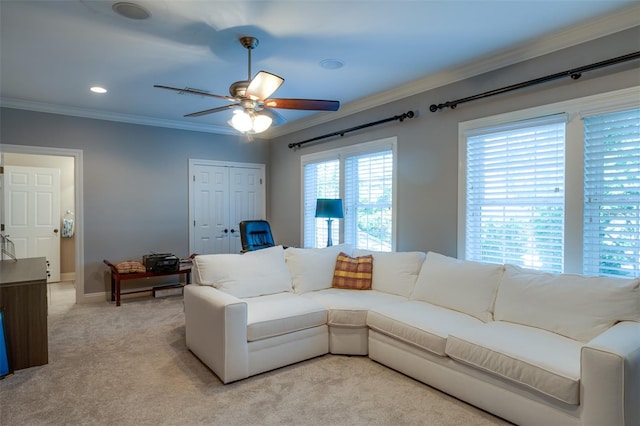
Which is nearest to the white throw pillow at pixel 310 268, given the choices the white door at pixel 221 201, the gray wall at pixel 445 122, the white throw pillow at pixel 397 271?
the white throw pillow at pixel 397 271

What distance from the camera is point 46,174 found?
6375 mm

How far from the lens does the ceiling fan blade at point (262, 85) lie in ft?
8.14

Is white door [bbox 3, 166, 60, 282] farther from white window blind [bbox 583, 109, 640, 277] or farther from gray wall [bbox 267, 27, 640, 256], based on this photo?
white window blind [bbox 583, 109, 640, 277]

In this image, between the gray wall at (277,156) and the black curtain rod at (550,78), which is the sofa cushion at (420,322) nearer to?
the gray wall at (277,156)

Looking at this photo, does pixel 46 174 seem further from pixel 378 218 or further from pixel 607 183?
pixel 607 183

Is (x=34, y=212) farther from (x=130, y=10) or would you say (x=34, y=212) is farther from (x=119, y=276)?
(x=130, y=10)

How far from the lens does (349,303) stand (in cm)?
326

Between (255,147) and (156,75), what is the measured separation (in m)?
2.92

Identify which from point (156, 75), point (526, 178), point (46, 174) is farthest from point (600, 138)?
point (46, 174)

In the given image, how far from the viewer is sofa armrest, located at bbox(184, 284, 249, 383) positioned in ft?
8.57

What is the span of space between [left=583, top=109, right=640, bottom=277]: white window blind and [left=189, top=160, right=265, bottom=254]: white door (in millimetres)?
4965

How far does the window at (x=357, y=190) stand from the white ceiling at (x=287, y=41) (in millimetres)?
791

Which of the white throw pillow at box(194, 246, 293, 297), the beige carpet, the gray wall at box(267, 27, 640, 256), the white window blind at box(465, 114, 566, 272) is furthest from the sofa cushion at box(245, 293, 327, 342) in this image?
the white window blind at box(465, 114, 566, 272)

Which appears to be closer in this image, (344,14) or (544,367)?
(544,367)
